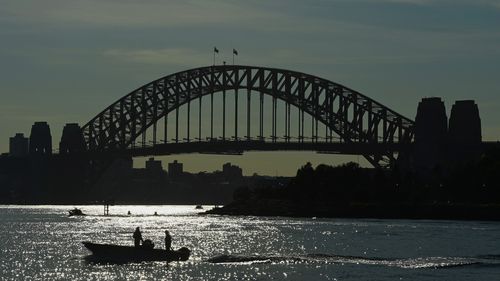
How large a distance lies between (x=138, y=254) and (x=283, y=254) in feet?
41.1

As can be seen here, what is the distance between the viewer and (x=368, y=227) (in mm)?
141625

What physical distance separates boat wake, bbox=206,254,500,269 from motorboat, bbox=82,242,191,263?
2549 millimetres

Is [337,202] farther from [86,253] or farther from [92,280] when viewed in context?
[92,280]

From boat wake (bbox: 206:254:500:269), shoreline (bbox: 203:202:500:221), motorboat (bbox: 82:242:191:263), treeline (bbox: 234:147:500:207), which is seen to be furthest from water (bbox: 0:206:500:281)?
treeline (bbox: 234:147:500:207)

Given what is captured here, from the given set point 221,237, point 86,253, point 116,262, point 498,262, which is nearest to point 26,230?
point 221,237

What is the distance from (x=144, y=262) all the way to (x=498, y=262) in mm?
20372

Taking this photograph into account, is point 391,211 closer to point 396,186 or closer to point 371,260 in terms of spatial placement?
point 396,186

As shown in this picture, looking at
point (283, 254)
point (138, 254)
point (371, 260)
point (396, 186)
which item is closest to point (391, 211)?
point (396, 186)

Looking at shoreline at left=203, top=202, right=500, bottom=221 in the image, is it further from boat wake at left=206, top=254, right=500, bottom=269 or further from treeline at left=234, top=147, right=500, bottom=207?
boat wake at left=206, top=254, right=500, bottom=269

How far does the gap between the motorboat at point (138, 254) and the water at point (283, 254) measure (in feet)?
1.81

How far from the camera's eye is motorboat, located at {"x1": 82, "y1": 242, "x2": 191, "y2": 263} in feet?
268

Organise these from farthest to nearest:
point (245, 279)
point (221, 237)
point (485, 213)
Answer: point (485, 213), point (221, 237), point (245, 279)

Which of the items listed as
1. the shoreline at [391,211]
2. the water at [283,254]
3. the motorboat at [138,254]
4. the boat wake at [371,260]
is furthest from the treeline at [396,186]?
the motorboat at [138,254]

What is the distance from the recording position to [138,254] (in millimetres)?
81625
